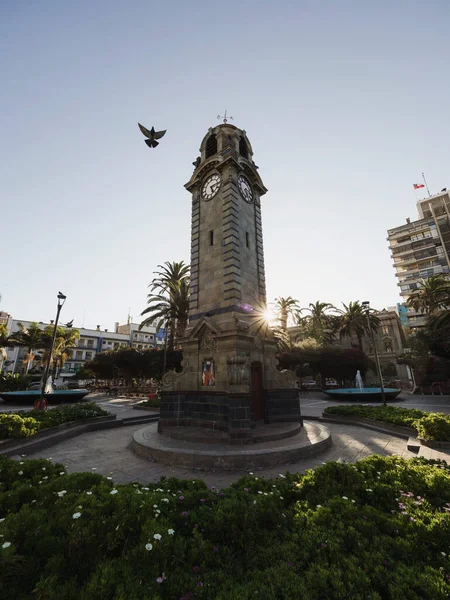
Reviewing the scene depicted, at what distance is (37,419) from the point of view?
42.7 ft

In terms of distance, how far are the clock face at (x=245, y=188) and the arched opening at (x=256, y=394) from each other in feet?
35.0

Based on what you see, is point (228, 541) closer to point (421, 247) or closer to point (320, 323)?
point (320, 323)

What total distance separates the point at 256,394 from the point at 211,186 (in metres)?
13.2

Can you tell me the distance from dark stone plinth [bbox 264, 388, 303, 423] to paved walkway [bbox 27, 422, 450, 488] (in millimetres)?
2276

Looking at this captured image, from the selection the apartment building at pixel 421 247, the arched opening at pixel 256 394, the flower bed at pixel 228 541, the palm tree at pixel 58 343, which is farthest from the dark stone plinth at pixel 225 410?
the apartment building at pixel 421 247

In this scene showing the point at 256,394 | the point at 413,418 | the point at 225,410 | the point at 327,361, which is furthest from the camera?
the point at 327,361

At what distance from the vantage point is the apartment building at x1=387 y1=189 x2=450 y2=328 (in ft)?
230

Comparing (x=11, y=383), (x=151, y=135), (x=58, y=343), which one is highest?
(x=151, y=135)

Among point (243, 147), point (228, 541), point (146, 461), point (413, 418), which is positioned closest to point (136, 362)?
point (146, 461)

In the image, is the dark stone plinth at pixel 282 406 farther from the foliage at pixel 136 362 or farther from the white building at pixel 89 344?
the white building at pixel 89 344

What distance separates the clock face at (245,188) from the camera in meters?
17.2

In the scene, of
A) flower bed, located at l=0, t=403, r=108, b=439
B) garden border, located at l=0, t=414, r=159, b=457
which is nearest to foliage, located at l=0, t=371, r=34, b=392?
flower bed, located at l=0, t=403, r=108, b=439

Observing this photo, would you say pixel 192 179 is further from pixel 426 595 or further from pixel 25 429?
pixel 426 595

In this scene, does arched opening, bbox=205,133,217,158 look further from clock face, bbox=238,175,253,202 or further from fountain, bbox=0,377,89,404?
fountain, bbox=0,377,89,404
